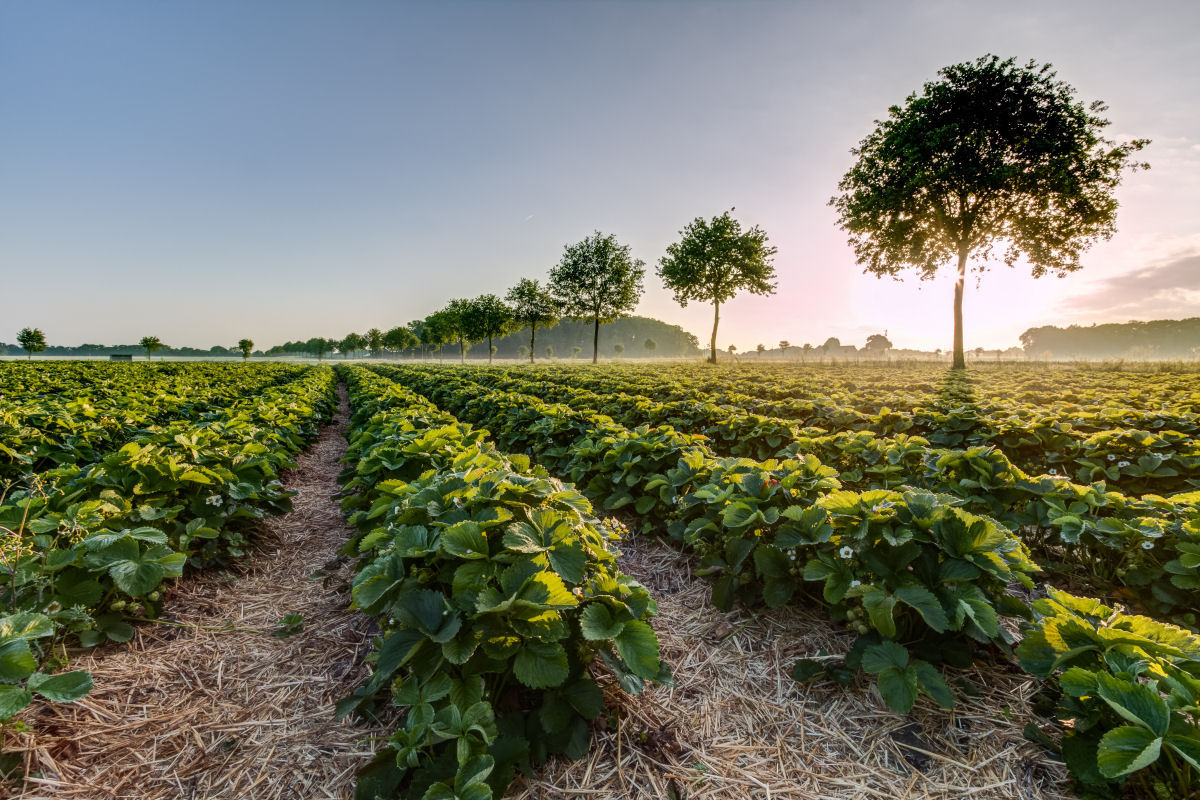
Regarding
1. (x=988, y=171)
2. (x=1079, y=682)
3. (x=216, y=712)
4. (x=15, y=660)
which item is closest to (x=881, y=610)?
(x=1079, y=682)

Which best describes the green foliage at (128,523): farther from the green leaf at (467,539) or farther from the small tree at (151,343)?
the small tree at (151,343)

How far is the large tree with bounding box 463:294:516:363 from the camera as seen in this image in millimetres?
64312

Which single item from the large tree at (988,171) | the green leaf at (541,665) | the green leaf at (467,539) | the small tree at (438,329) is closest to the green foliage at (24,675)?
the green leaf at (467,539)

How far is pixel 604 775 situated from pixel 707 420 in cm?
648

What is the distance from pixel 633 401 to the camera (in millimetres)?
9336

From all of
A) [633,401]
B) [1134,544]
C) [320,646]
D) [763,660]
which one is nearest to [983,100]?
[633,401]

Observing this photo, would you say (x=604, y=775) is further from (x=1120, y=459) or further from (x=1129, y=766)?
(x=1120, y=459)

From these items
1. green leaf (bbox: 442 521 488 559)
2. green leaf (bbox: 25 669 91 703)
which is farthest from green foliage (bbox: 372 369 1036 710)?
green leaf (bbox: 25 669 91 703)

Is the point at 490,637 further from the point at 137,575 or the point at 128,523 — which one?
the point at 128,523

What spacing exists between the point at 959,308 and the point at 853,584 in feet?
101

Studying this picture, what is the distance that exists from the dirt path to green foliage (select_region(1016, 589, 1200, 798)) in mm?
2864

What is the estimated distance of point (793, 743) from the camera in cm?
227

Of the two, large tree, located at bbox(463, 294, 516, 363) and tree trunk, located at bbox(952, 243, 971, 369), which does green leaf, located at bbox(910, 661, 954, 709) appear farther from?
large tree, located at bbox(463, 294, 516, 363)

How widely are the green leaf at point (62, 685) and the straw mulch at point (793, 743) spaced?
1740 mm
